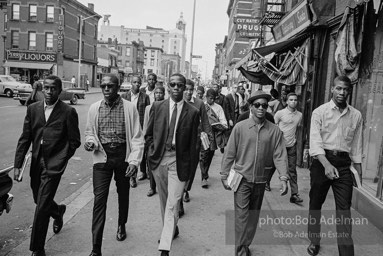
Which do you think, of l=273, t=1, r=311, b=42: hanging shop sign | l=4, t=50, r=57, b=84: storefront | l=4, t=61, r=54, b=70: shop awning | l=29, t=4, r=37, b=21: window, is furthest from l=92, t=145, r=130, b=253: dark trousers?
l=29, t=4, r=37, b=21: window

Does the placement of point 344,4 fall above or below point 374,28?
above

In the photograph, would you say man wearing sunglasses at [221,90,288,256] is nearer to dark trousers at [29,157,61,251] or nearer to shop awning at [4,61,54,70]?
dark trousers at [29,157,61,251]

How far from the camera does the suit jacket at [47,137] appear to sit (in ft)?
13.3

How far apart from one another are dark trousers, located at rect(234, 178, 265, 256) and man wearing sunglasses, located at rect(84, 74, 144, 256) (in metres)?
1.23

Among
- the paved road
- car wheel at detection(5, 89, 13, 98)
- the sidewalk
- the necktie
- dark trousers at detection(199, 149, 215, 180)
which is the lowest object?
the paved road

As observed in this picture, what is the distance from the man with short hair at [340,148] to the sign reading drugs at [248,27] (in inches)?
559

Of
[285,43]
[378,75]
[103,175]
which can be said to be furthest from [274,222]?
[285,43]

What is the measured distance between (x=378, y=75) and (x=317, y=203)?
10.6 feet

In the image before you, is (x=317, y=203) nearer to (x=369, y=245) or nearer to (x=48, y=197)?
(x=369, y=245)

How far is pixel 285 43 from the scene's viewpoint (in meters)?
9.58

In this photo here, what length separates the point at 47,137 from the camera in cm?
404

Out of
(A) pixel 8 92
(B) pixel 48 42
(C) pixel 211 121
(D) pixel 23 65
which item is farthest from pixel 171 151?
(B) pixel 48 42

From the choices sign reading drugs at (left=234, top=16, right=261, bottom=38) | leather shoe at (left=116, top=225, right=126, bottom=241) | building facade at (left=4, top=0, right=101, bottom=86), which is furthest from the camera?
building facade at (left=4, top=0, right=101, bottom=86)

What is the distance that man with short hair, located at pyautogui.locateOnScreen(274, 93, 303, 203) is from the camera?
6.32m
